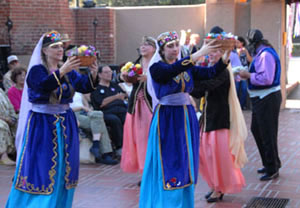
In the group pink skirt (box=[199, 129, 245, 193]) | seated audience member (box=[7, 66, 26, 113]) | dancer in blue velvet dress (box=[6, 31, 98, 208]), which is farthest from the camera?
seated audience member (box=[7, 66, 26, 113])

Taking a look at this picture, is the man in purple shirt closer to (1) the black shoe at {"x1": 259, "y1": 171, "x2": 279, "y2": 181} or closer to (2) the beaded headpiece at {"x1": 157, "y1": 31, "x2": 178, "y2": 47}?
(1) the black shoe at {"x1": 259, "y1": 171, "x2": 279, "y2": 181}

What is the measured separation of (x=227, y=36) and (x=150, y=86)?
98cm

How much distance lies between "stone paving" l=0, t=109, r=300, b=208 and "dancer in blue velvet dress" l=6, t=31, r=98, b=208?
1.19 metres

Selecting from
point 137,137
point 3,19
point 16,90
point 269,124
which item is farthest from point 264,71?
point 3,19

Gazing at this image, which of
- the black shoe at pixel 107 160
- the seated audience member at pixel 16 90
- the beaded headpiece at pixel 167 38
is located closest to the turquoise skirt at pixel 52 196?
the beaded headpiece at pixel 167 38

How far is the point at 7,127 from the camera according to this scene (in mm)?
8500

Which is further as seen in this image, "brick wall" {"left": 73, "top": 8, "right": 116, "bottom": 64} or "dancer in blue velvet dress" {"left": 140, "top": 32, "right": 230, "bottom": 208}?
"brick wall" {"left": 73, "top": 8, "right": 116, "bottom": 64}

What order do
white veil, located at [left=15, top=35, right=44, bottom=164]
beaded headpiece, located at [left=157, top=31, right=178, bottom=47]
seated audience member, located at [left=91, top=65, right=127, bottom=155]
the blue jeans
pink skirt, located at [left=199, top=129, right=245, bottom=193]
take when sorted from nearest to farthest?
white veil, located at [left=15, top=35, right=44, bottom=164] < beaded headpiece, located at [left=157, top=31, right=178, bottom=47] < pink skirt, located at [left=199, top=129, right=245, bottom=193] < seated audience member, located at [left=91, top=65, right=127, bottom=155] < the blue jeans

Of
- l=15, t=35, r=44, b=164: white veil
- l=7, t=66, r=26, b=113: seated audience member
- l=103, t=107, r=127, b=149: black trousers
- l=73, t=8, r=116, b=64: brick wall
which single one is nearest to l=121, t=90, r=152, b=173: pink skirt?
l=103, t=107, r=127, b=149: black trousers

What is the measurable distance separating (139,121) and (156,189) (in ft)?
6.84

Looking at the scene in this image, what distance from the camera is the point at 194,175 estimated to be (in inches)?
216

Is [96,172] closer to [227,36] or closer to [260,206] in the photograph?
[260,206]

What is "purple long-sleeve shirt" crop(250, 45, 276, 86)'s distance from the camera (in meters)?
7.18

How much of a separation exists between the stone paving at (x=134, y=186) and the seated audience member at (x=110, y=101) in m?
0.86
